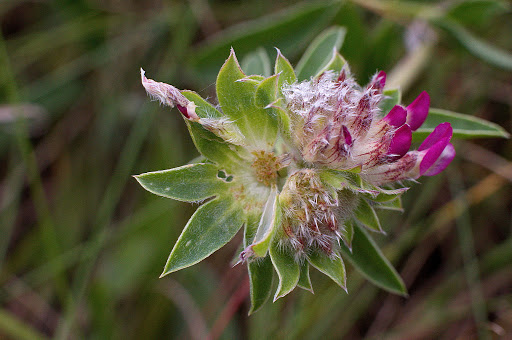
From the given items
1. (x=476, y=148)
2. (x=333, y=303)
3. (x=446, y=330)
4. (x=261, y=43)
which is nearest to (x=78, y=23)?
(x=261, y=43)

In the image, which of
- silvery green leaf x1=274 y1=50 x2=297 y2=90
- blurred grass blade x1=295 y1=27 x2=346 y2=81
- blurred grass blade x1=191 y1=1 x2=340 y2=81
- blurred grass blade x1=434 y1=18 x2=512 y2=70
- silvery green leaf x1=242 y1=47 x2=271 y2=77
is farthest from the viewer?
blurred grass blade x1=191 y1=1 x2=340 y2=81

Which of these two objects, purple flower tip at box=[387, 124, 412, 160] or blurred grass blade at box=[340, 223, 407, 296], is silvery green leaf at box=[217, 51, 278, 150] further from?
blurred grass blade at box=[340, 223, 407, 296]

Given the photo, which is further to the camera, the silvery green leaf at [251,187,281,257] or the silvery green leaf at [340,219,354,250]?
the silvery green leaf at [340,219,354,250]

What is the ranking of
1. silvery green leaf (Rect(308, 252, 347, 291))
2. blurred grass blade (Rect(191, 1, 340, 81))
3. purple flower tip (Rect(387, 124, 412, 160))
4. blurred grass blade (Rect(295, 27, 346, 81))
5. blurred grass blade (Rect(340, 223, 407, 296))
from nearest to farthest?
purple flower tip (Rect(387, 124, 412, 160))
silvery green leaf (Rect(308, 252, 347, 291))
blurred grass blade (Rect(340, 223, 407, 296))
blurred grass blade (Rect(295, 27, 346, 81))
blurred grass blade (Rect(191, 1, 340, 81))

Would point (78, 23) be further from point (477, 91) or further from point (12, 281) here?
point (477, 91)

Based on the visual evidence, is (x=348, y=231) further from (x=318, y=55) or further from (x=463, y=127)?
(x=318, y=55)

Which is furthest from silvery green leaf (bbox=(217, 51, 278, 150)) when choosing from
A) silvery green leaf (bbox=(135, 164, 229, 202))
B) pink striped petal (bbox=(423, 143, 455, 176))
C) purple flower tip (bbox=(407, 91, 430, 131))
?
pink striped petal (bbox=(423, 143, 455, 176))

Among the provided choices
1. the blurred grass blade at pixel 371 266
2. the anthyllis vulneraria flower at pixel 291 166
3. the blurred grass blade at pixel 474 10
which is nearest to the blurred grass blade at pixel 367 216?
the anthyllis vulneraria flower at pixel 291 166

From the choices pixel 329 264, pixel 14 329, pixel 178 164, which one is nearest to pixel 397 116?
pixel 329 264
